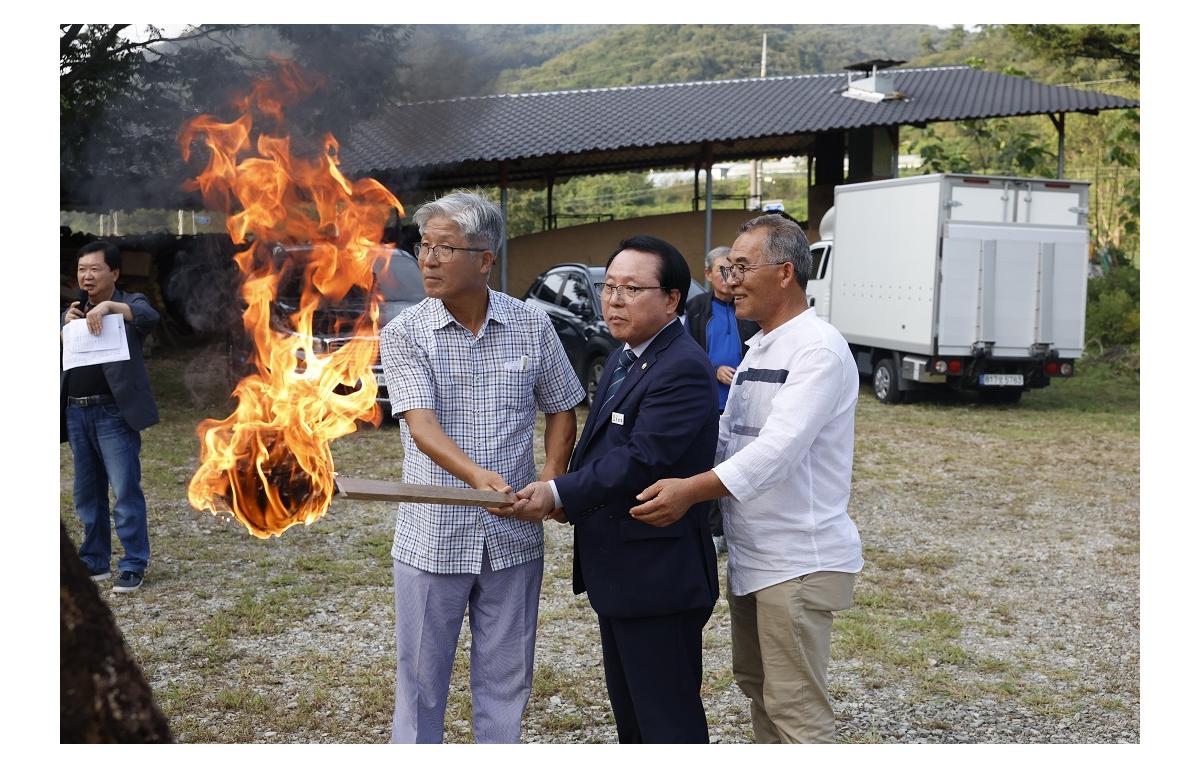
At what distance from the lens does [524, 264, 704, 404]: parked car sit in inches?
481

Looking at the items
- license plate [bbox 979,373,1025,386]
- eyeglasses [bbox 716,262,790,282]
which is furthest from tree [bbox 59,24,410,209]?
eyeglasses [bbox 716,262,790,282]

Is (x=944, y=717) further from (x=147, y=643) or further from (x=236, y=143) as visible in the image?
(x=236, y=143)

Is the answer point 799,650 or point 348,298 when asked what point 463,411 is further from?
point 348,298

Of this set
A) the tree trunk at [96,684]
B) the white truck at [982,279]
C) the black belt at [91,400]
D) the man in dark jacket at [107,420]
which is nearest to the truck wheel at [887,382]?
the white truck at [982,279]

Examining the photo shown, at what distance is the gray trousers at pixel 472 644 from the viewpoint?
10.4 ft

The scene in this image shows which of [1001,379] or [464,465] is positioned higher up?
[464,465]

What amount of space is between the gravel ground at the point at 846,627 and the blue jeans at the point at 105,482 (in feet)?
1.04

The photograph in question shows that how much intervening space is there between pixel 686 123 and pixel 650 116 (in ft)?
3.46

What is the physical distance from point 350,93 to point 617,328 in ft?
38.7

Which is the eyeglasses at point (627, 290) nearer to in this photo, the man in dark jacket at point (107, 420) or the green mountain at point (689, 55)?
the man in dark jacket at point (107, 420)

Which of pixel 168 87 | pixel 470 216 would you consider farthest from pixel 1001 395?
pixel 470 216

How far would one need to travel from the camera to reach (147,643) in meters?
5.12

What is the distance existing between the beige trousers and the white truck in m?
10.00

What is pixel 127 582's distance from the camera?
594cm
